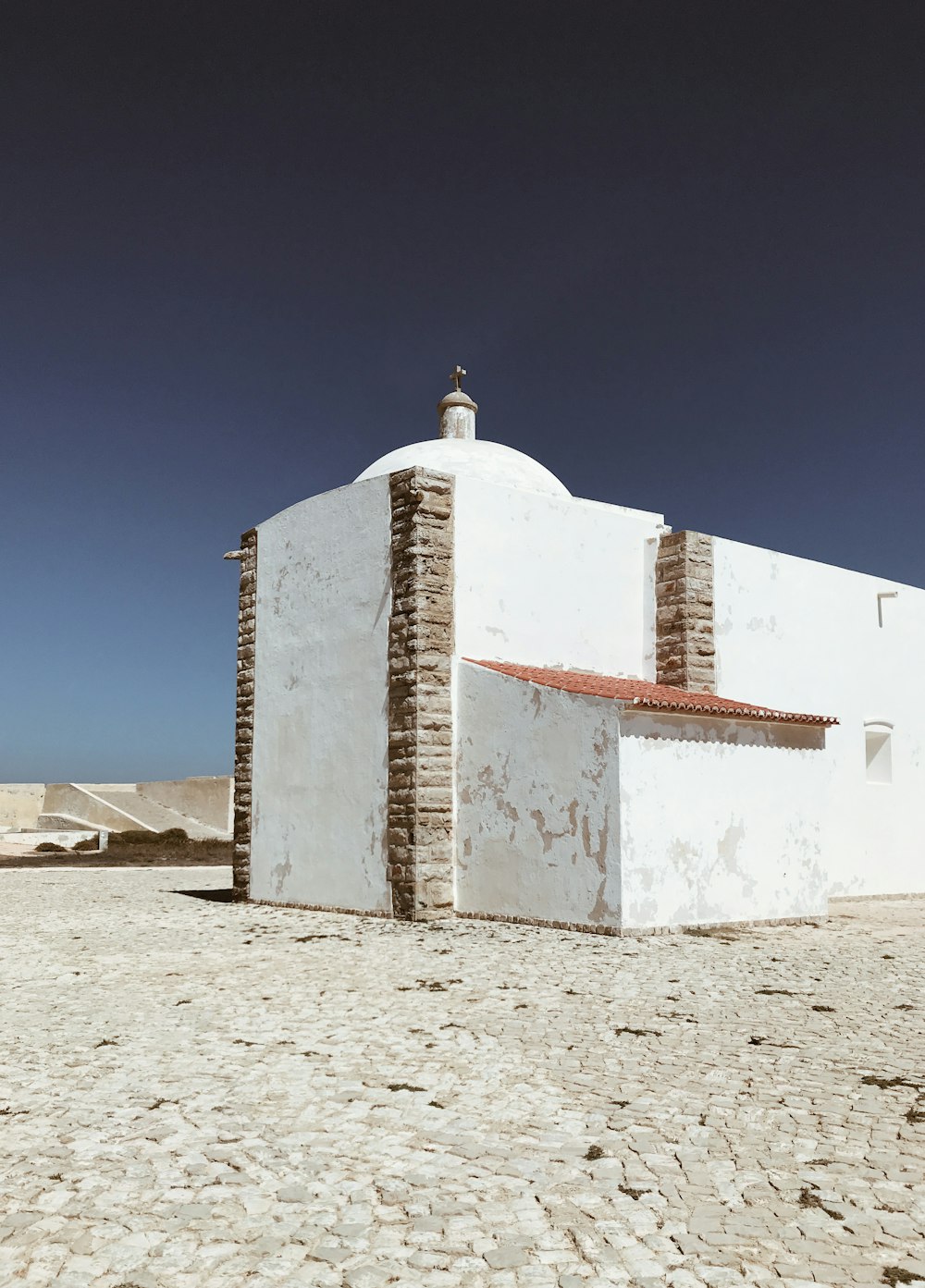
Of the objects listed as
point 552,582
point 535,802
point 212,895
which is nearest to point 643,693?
point 535,802

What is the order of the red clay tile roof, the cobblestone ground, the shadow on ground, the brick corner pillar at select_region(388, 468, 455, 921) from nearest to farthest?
the cobblestone ground < the red clay tile roof < the brick corner pillar at select_region(388, 468, 455, 921) < the shadow on ground

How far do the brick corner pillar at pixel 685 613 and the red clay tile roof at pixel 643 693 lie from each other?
435 millimetres

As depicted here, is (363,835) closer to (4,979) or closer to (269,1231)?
(4,979)

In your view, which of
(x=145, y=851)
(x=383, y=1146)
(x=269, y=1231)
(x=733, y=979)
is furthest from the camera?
(x=145, y=851)

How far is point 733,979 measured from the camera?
27.2 feet

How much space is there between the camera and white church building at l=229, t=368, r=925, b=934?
37.2ft

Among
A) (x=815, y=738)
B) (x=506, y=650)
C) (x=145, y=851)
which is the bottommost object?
(x=145, y=851)

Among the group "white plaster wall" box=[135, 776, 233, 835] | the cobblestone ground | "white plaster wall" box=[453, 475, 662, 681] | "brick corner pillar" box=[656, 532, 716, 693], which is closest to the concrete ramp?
"white plaster wall" box=[135, 776, 233, 835]

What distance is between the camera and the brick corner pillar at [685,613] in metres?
14.3

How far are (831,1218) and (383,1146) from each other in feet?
5.85

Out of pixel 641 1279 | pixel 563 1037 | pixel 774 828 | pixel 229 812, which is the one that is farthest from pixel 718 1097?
pixel 229 812

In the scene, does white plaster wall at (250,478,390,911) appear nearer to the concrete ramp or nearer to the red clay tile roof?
the red clay tile roof

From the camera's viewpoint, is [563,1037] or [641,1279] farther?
[563,1037]

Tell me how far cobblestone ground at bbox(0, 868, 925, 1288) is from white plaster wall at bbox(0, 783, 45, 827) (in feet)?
98.2
